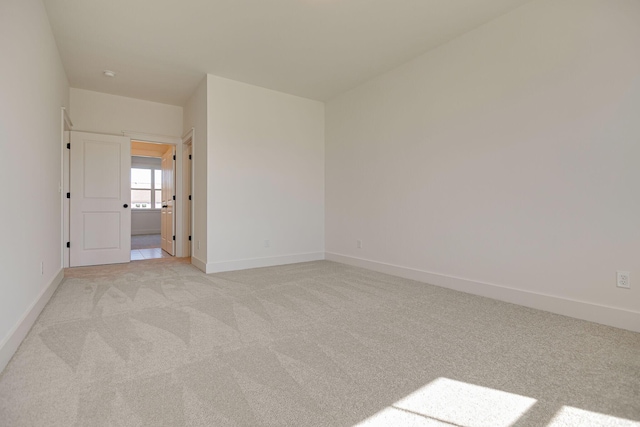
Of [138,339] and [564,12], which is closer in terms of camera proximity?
[138,339]

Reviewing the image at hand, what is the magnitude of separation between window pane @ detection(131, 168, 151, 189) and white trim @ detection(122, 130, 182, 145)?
5.86 meters

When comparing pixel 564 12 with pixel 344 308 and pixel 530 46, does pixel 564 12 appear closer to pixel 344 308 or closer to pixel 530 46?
pixel 530 46

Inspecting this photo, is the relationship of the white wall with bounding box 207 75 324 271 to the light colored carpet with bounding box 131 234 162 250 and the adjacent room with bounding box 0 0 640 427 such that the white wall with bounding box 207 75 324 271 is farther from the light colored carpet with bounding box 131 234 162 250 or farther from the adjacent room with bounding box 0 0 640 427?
the light colored carpet with bounding box 131 234 162 250

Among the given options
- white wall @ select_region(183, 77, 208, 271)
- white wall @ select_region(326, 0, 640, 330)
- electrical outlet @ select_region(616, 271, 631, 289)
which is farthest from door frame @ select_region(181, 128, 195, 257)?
electrical outlet @ select_region(616, 271, 631, 289)

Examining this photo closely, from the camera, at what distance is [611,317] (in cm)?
241

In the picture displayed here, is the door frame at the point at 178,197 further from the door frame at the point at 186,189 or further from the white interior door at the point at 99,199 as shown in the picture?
the white interior door at the point at 99,199

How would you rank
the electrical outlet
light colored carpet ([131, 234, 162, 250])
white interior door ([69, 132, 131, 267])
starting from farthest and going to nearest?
light colored carpet ([131, 234, 162, 250]) → white interior door ([69, 132, 131, 267]) → the electrical outlet

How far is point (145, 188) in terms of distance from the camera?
10.6 metres

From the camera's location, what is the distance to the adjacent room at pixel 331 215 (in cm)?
162

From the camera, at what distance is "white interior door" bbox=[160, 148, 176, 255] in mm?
5820

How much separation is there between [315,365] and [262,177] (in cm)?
348

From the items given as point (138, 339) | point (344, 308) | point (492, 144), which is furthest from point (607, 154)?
point (138, 339)

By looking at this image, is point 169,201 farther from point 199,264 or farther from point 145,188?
point 145,188

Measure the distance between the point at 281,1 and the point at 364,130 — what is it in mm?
2255
